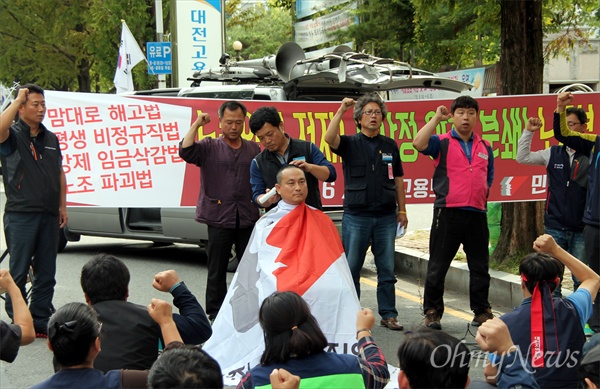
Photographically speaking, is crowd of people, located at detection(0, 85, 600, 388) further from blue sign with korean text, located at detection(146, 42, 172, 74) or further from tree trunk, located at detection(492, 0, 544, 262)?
blue sign with korean text, located at detection(146, 42, 172, 74)

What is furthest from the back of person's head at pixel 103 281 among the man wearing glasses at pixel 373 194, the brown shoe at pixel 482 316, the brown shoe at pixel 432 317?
the brown shoe at pixel 482 316

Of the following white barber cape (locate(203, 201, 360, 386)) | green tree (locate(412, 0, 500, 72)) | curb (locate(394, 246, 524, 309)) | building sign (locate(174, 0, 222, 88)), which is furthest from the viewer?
building sign (locate(174, 0, 222, 88))

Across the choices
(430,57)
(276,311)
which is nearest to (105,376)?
(276,311)

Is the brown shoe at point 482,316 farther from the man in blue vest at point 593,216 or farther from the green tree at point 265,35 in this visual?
the green tree at point 265,35

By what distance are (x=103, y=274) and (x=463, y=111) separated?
157 inches

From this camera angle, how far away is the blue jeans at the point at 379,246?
24.3ft

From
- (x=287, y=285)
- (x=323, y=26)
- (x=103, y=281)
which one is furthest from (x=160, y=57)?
(x=103, y=281)

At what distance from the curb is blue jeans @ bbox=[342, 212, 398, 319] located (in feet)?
4.76

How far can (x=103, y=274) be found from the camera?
428 cm

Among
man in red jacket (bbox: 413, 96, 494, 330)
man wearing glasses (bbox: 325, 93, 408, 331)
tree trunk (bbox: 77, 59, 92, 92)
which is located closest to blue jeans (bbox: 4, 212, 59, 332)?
man wearing glasses (bbox: 325, 93, 408, 331)

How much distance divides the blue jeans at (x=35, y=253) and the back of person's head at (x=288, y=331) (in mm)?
3957

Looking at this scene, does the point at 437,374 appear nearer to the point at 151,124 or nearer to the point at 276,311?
the point at 276,311

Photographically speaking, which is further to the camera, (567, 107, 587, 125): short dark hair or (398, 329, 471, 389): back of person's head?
(567, 107, 587, 125): short dark hair

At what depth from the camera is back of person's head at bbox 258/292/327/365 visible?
11.4 feet
